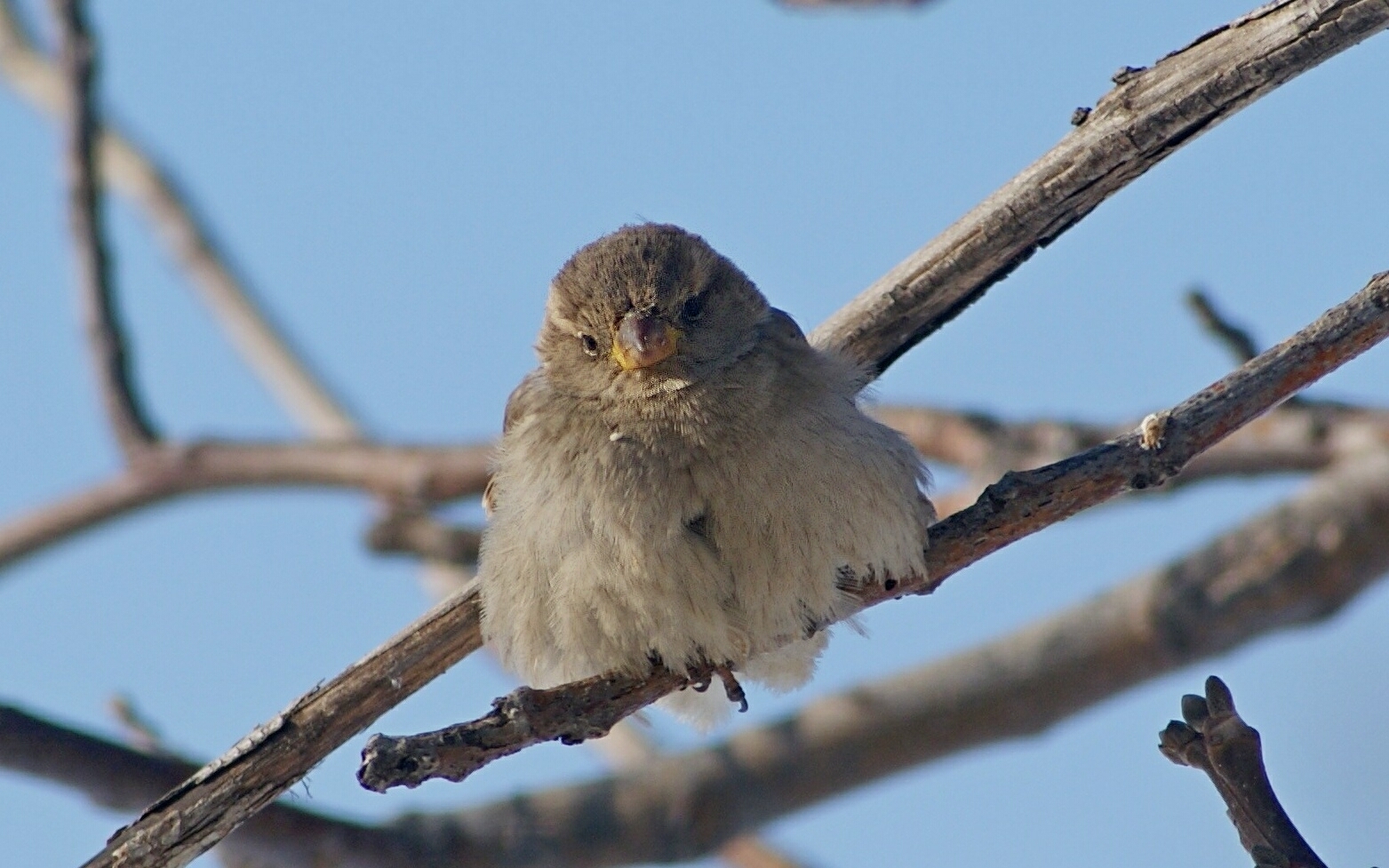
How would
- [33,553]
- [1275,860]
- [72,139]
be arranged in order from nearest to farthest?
[1275,860]
[72,139]
[33,553]

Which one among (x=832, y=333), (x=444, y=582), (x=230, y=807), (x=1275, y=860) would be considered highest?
(x=444, y=582)

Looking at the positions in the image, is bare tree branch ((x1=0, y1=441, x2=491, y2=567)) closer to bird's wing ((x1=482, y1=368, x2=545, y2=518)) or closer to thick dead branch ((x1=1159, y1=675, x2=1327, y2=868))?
bird's wing ((x1=482, y1=368, x2=545, y2=518))

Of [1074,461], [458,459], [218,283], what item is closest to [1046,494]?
[1074,461]

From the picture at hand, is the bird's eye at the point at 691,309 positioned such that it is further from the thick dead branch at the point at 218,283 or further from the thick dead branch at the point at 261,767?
the thick dead branch at the point at 218,283

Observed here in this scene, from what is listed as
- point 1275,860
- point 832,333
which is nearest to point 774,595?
point 832,333

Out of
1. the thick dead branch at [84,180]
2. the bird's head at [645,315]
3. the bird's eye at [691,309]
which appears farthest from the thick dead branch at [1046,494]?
the thick dead branch at [84,180]

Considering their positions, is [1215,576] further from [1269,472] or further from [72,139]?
[72,139]

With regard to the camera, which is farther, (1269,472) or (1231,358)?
(1269,472)

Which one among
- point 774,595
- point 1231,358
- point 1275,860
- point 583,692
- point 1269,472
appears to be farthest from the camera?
point 1269,472

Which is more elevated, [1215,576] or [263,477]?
[263,477]
